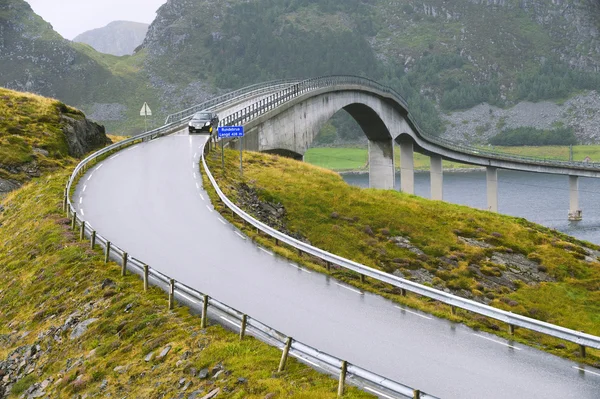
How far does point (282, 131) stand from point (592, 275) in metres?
34.6

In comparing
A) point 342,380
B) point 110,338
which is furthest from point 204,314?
point 342,380

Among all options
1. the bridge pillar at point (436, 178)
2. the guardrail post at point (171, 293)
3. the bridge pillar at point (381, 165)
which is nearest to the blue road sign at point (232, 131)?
the guardrail post at point (171, 293)

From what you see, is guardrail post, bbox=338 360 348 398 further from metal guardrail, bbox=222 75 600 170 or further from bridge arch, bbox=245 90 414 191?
bridge arch, bbox=245 90 414 191

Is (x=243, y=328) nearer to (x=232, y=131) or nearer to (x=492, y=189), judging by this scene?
(x=232, y=131)

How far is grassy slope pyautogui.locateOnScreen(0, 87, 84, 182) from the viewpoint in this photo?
45.8 m

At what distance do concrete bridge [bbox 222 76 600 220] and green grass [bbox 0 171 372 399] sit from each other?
31.2 meters

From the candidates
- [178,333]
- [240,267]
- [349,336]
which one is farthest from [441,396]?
[240,267]

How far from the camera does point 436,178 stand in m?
122

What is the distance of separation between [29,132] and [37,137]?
103cm

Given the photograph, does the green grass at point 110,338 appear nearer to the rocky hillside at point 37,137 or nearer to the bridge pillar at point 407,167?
the rocky hillside at point 37,137

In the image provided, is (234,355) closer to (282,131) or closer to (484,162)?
(282,131)

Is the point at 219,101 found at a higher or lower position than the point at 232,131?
higher

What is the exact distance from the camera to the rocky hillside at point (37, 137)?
4512 centimetres

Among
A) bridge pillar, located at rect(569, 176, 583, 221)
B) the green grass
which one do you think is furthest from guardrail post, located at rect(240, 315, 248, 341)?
bridge pillar, located at rect(569, 176, 583, 221)
